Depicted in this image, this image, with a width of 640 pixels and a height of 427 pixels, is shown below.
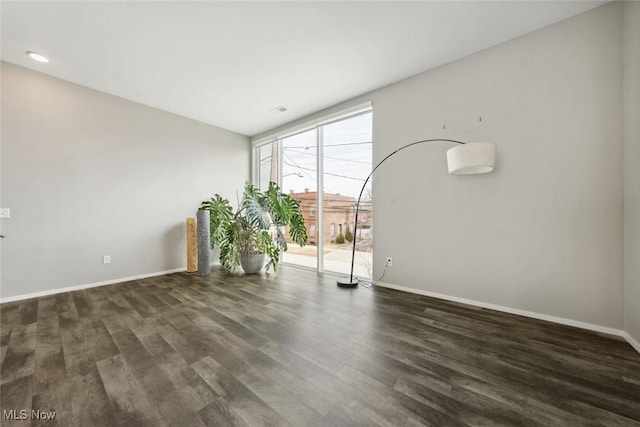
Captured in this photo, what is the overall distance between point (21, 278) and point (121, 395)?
2906 mm

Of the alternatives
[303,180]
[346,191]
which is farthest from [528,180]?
[303,180]

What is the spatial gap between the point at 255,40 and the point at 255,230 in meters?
2.80

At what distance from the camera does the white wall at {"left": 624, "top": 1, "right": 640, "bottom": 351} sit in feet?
5.83

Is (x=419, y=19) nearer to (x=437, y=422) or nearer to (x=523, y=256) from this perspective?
(x=523, y=256)

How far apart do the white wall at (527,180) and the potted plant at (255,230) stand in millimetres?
1824

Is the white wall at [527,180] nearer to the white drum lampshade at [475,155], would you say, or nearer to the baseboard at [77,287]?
the white drum lampshade at [475,155]

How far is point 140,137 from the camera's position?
3760 mm

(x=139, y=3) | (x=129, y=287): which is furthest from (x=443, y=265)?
(x=129, y=287)

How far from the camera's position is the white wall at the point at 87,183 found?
9.20ft

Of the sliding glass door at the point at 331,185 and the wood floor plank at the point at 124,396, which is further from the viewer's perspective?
the sliding glass door at the point at 331,185

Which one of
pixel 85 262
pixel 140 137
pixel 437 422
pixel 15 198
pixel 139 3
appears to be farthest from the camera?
pixel 140 137

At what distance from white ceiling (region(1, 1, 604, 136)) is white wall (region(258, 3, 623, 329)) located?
26 cm

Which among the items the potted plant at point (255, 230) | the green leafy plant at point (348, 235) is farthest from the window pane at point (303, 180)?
the green leafy plant at point (348, 235)

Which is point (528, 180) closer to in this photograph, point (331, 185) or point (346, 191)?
point (346, 191)
